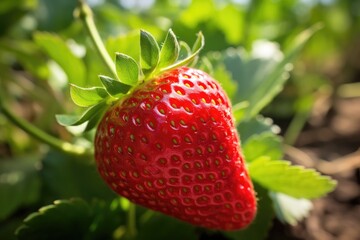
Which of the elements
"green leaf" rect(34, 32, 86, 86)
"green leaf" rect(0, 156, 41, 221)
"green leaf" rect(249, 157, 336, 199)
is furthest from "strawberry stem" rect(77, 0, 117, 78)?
"green leaf" rect(0, 156, 41, 221)

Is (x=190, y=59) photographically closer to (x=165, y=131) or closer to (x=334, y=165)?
(x=165, y=131)

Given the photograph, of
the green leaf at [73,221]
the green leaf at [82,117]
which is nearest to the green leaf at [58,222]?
the green leaf at [73,221]

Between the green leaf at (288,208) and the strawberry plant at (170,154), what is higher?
the strawberry plant at (170,154)

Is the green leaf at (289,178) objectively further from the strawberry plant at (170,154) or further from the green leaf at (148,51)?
the green leaf at (148,51)

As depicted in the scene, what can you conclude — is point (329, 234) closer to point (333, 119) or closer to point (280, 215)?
point (280, 215)

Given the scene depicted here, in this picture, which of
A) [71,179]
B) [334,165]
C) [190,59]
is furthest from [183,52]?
[334,165]

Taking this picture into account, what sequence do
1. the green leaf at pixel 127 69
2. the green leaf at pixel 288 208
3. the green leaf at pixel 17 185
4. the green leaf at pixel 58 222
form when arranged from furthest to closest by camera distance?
the green leaf at pixel 17 185 < the green leaf at pixel 288 208 < the green leaf at pixel 58 222 < the green leaf at pixel 127 69
